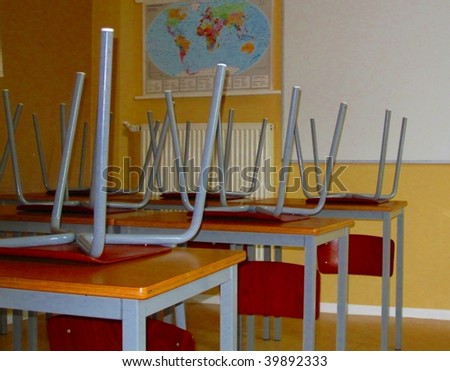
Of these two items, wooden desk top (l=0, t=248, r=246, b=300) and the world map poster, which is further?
the world map poster

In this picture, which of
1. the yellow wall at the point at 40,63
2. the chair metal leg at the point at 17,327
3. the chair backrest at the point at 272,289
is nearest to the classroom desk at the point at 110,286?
the chair backrest at the point at 272,289

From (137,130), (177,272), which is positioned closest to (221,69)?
(177,272)

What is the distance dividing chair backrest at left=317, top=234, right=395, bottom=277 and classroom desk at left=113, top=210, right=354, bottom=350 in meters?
1.01

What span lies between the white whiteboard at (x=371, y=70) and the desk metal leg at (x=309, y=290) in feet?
6.94

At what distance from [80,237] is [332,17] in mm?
3100

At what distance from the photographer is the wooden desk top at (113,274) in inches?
37.6

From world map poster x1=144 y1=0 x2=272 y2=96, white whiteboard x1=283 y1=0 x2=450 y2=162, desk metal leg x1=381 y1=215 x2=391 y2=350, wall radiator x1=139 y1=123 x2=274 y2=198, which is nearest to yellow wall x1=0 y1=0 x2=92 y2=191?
world map poster x1=144 y1=0 x2=272 y2=96

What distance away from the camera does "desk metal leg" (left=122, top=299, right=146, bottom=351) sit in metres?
0.96

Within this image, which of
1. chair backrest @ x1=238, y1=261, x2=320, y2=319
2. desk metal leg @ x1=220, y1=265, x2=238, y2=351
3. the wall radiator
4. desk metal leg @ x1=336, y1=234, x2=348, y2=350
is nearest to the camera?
desk metal leg @ x1=220, y1=265, x2=238, y2=351

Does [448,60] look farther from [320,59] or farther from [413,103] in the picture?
[320,59]

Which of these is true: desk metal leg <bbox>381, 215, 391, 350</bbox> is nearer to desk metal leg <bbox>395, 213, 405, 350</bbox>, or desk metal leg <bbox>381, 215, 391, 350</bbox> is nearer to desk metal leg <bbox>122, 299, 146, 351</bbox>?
desk metal leg <bbox>395, 213, 405, 350</bbox>

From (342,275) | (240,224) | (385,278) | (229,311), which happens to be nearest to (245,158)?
(385,278)

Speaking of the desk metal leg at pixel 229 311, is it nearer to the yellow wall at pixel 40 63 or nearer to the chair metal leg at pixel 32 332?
the chair metal leg at pixel 32 332

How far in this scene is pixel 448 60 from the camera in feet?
12.0
